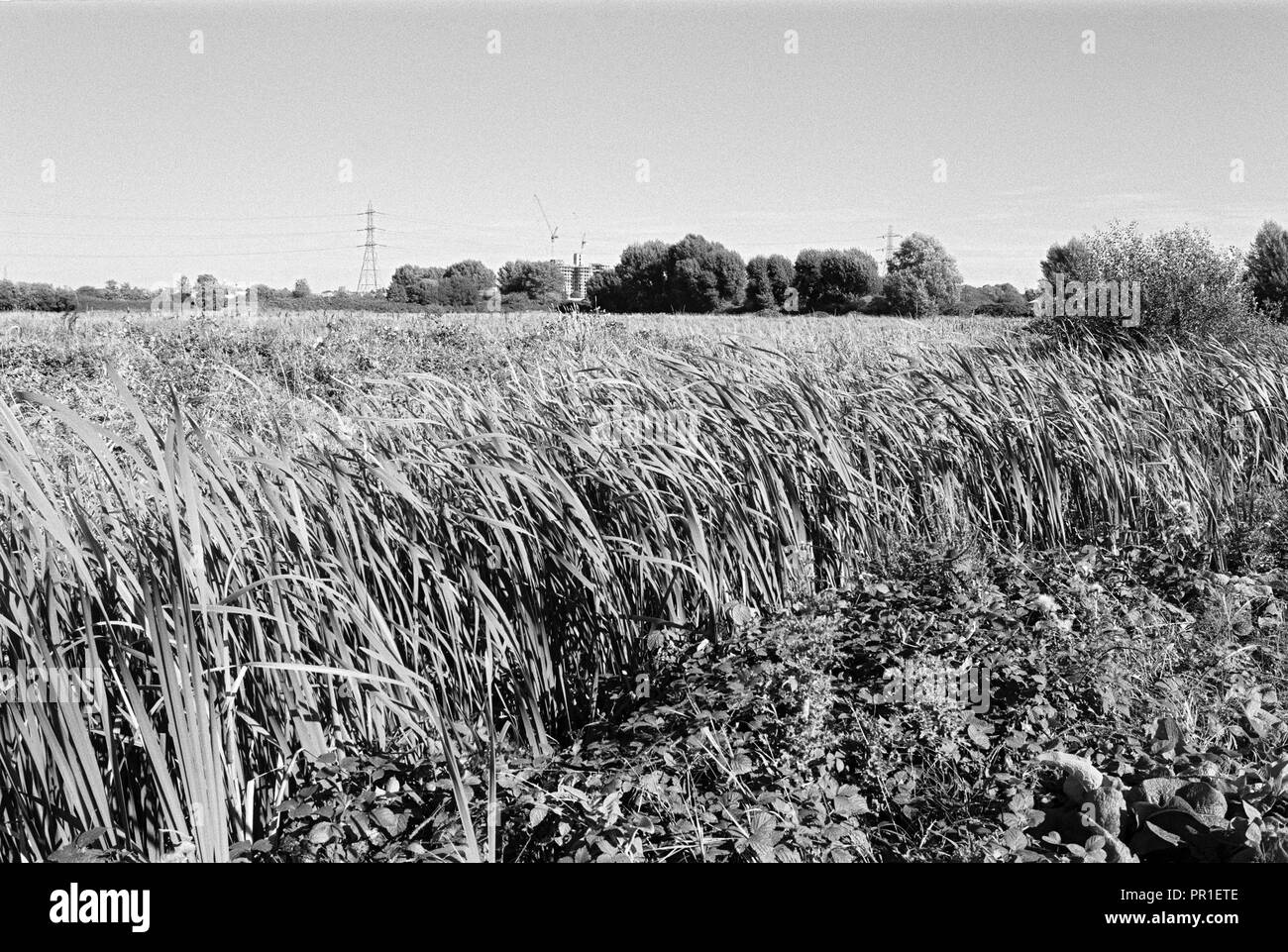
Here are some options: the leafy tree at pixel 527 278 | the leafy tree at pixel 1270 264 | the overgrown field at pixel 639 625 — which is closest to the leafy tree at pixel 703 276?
the leafy tree at pixel 527 278

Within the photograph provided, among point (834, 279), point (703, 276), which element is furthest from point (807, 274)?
point (703, 276)

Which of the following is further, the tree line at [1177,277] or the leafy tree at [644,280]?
the leafy tree at [644,280]

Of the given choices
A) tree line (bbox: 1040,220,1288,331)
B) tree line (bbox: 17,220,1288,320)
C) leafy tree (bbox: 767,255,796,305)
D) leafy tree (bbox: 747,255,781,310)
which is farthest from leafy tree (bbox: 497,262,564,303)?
tree line (bbox: 1040,220,1288,331)

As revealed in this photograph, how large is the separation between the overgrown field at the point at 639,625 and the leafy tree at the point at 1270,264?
27.3 m

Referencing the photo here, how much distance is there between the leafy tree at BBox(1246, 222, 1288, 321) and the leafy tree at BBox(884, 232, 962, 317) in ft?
90.0

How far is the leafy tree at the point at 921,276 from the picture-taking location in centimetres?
5838

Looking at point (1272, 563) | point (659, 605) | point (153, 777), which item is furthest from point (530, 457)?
point (1272, 563)

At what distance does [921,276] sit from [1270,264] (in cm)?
3610

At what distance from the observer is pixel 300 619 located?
6.88ft

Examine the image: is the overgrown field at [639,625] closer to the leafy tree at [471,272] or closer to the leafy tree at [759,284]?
the leafy tree at [471,272]

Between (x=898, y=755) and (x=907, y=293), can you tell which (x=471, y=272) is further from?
(x=898, y=755)

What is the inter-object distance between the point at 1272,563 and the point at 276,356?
10.5 m
